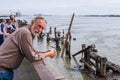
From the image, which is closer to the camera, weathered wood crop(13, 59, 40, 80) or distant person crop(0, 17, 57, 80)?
distant person crop(0, 17, 57, 80)

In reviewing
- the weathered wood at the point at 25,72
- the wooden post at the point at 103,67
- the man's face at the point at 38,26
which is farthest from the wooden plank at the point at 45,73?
the wooden post at the point at 103,67

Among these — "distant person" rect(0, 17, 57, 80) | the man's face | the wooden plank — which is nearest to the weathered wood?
the wooden plank

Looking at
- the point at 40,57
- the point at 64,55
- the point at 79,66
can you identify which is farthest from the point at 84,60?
the point at 40,57

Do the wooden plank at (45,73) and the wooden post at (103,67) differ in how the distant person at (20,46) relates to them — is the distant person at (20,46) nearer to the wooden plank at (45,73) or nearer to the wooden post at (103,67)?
the wooden plank at (45,73)

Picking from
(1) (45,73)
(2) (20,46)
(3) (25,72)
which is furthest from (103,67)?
(2) (20,46)

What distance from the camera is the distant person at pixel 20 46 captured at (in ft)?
14.5

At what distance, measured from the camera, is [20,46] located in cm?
446

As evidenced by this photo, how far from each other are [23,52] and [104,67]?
14.7 meters

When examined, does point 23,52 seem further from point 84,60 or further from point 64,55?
point 64,55

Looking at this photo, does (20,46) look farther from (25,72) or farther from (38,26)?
(25,72)

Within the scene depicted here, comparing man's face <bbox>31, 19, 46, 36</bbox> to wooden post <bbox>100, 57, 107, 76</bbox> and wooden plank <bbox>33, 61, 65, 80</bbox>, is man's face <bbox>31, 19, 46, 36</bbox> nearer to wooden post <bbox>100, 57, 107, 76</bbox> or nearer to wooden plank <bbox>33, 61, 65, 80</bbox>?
wooden plank <bbox>33, 61, 65, 80</bbox>

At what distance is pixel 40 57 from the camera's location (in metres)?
4.68

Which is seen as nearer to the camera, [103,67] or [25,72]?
[25,72]

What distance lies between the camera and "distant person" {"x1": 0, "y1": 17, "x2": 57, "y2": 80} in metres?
4.43
